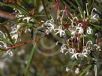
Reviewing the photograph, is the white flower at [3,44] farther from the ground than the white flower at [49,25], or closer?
closer

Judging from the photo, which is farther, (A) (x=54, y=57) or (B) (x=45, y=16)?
(A) (x=54, y=57)

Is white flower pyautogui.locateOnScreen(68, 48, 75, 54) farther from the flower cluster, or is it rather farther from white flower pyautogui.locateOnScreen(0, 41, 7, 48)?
white flower pyautogui.locateOnScreen(0, 41, 7, 48)

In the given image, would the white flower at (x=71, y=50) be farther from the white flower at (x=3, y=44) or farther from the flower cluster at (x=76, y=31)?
the white flower at (x=3, y=44)

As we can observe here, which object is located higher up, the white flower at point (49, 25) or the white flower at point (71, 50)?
the white flower at point (49, 25)

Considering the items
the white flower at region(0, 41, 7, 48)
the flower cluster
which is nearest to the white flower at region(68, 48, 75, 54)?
the flower cluster

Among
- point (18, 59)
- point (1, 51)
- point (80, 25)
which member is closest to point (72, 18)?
point (80, 25)

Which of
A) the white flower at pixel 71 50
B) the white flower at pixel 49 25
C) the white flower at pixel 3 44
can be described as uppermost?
the white flower at pixel 49 25

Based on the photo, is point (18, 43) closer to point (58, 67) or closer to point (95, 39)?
point (95, 39)

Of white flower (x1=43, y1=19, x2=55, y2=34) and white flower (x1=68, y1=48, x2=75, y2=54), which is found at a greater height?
white flower (x1=43, y1=19, x2=55, y2=34)

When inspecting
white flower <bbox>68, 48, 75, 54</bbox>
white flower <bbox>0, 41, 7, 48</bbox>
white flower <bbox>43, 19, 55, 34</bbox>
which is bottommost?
white flower <bbox>68, 48, 75, 54</bbox>

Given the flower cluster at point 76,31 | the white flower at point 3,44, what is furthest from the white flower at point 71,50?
the white flower at point 3,44

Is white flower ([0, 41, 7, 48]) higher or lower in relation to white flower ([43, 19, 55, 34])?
lower
